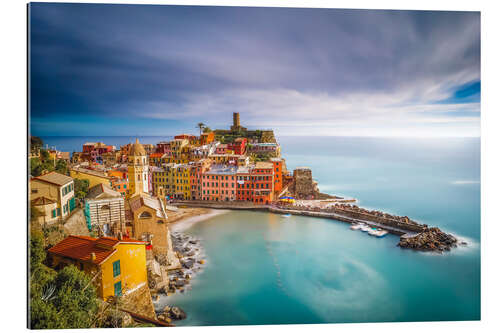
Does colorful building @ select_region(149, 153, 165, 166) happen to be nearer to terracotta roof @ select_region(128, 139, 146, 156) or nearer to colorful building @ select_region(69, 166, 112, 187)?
terracotta roof @ select_region(128, 139, 146, 156)

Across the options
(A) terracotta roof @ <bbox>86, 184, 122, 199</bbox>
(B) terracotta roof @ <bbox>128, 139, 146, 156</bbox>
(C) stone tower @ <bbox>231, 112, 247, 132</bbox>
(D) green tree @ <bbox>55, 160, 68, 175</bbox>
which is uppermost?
(C) stone tower @ <bbox>231, 112, 247, 132</bbox>

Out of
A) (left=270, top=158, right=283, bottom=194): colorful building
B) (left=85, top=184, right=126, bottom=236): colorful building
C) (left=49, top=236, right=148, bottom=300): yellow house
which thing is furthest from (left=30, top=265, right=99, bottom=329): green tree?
(left=270, top=158, right=283, bottom=194): colorful building

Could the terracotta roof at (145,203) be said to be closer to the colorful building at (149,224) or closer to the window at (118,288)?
the colorful building at (149,224)

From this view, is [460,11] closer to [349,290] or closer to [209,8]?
[209,8]

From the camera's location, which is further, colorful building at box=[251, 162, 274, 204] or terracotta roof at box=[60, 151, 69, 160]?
colorful building at box=[251, 162, 274, 204]

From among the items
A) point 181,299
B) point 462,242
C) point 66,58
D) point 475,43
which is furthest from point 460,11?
→ point 181,299

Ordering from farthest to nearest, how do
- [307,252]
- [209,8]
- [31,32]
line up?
[307,252], [209,8], [31,32]
